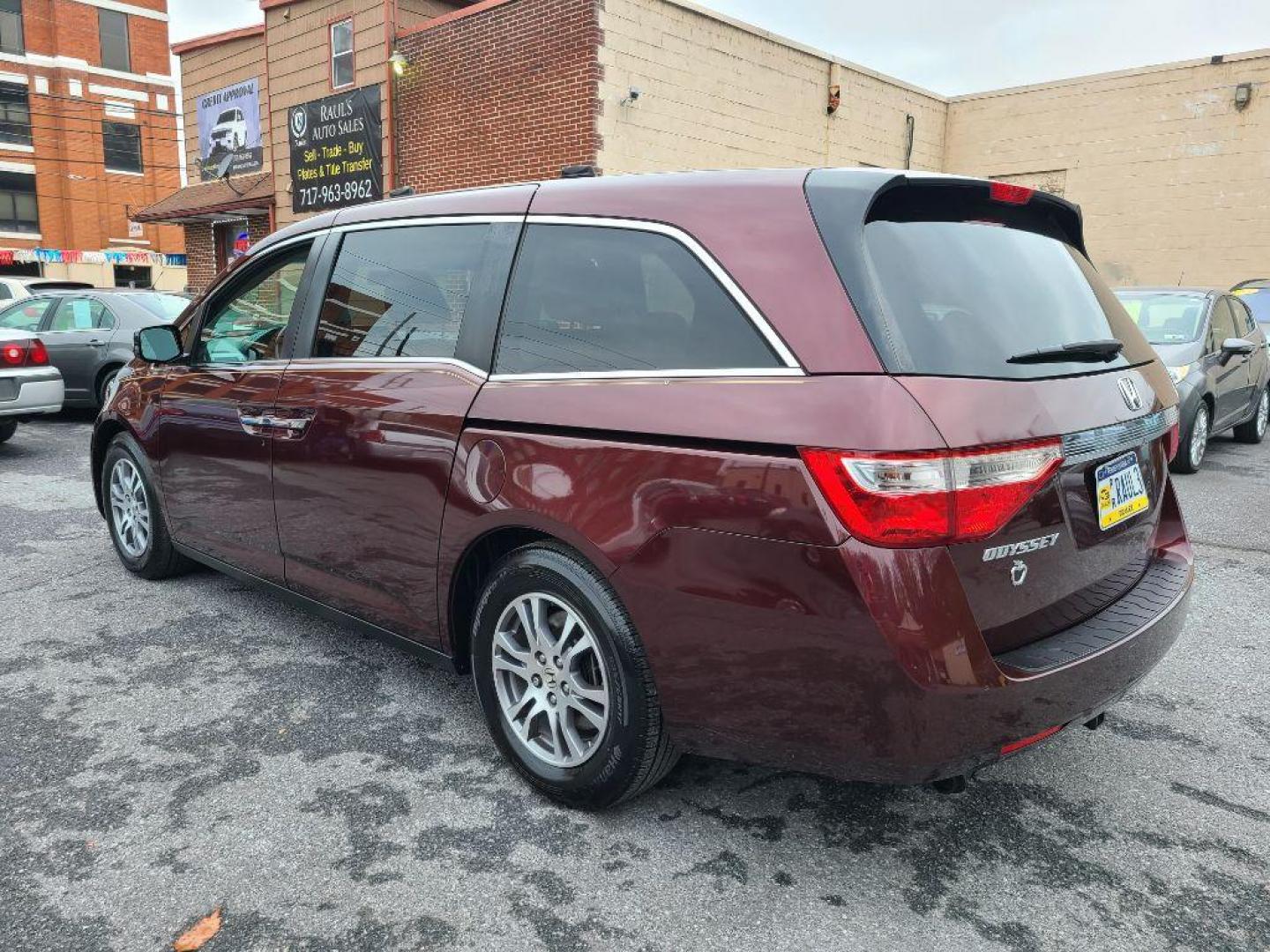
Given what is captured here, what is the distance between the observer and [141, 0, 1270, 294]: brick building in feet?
39.8

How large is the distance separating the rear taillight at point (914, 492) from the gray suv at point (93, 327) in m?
9.78

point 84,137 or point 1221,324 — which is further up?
point 84,137

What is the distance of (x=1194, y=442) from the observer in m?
7.66

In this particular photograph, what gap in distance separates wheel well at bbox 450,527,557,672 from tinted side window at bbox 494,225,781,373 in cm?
48

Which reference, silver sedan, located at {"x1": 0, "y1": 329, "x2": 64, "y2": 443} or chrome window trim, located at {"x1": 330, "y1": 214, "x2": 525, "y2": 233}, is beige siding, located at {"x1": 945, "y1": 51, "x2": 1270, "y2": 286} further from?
chrome window trim, located at {"x1": 330, "y1": 214, "x2": 525, "y2": 233}

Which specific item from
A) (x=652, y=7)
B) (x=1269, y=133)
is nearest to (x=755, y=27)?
(x=652, y=7)

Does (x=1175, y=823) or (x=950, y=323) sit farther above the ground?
(x=950, y=323)

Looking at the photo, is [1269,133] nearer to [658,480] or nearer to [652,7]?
[652,7]

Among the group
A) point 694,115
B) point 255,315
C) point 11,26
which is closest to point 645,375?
point 255,315

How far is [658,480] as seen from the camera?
2188mm

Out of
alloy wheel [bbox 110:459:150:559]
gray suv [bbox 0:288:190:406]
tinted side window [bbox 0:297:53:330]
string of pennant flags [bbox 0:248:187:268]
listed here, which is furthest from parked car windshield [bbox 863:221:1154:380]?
string of pennant flags [bbox 0:248:187:268]

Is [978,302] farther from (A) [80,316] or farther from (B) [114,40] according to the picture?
(B) [114,40]

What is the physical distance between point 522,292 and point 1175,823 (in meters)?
2.38

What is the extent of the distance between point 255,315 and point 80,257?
4366 cm
